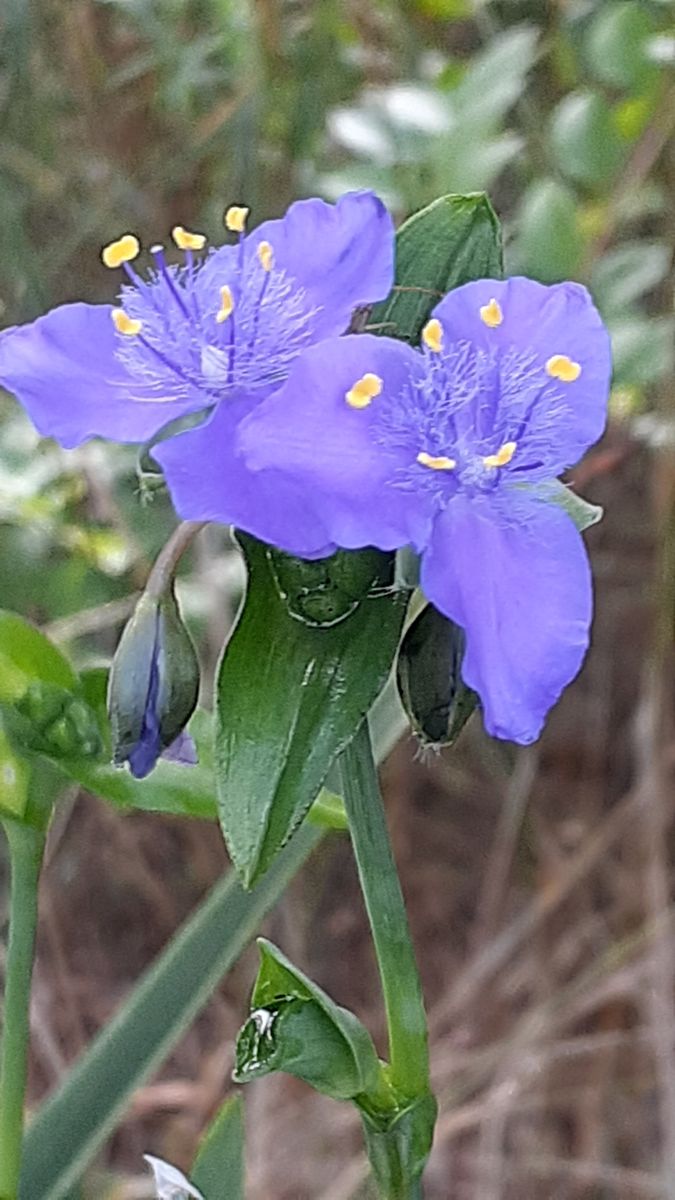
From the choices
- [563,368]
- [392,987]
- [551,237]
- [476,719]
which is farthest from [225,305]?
[476,719]

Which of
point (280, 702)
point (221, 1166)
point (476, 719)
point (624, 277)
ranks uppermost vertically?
point (280, 702)

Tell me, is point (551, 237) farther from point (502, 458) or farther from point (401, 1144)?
point (401, 1144)

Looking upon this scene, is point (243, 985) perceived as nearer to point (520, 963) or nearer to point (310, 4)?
point (520, 963)

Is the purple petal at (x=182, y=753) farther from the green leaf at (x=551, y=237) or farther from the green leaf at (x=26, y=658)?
the green leaf at (x=551, y=237)

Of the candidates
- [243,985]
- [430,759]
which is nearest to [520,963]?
[243,985]

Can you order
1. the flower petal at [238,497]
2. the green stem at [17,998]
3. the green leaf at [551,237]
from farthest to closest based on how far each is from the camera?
the green leaf at [551,237]
the green stem at [17,998]
the flower petal at [238,497]

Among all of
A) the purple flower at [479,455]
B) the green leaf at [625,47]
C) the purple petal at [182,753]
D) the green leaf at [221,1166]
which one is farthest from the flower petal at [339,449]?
the green leaf at [625,47]
